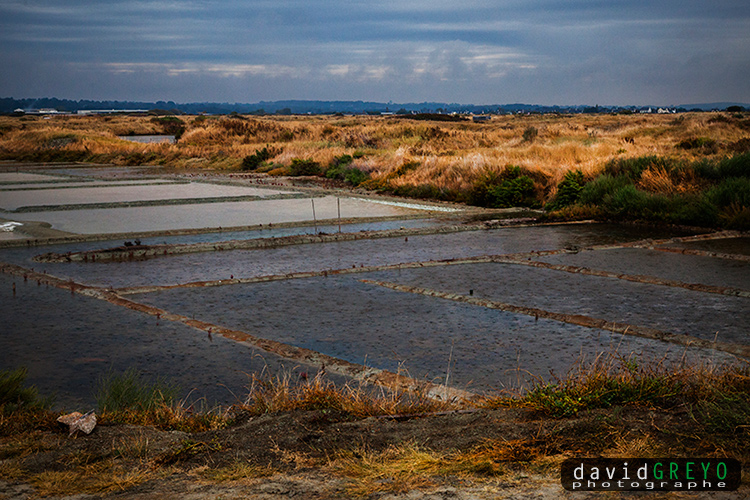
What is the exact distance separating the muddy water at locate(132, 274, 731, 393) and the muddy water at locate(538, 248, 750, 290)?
3.46 meters

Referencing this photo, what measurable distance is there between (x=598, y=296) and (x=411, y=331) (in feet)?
9.65

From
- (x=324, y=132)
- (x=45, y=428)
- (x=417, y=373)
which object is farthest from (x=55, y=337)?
(x=324, y=132)

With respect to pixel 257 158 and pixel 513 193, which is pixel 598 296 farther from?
pixel 257 158

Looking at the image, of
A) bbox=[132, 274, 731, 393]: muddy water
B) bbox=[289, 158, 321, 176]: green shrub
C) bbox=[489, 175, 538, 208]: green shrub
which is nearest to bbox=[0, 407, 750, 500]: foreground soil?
bbox=[132, 274, 731, 393]: muddy water

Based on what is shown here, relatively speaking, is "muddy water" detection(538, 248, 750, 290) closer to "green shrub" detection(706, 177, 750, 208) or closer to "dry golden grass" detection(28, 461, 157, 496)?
"green shrub" detection(706, 177, 750, 208)

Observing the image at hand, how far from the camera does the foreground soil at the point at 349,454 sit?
3691 mm

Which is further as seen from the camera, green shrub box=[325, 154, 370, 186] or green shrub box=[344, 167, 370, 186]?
green shrub box=[325, 154, 370, 186]

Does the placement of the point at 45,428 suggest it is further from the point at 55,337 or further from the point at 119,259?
the point at 119,259

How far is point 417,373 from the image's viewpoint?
6.23m

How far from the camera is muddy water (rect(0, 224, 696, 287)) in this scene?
1107 centimetres

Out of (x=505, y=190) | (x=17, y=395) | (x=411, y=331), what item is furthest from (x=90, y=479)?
(x=505, y=190)

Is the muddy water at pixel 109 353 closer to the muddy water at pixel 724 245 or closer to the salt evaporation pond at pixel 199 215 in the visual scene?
the salt evaporation pond at pixel 199 215

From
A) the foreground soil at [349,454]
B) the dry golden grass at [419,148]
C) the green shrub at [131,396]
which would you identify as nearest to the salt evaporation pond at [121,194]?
the dry golden grass at [419,148]

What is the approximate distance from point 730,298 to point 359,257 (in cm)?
575
